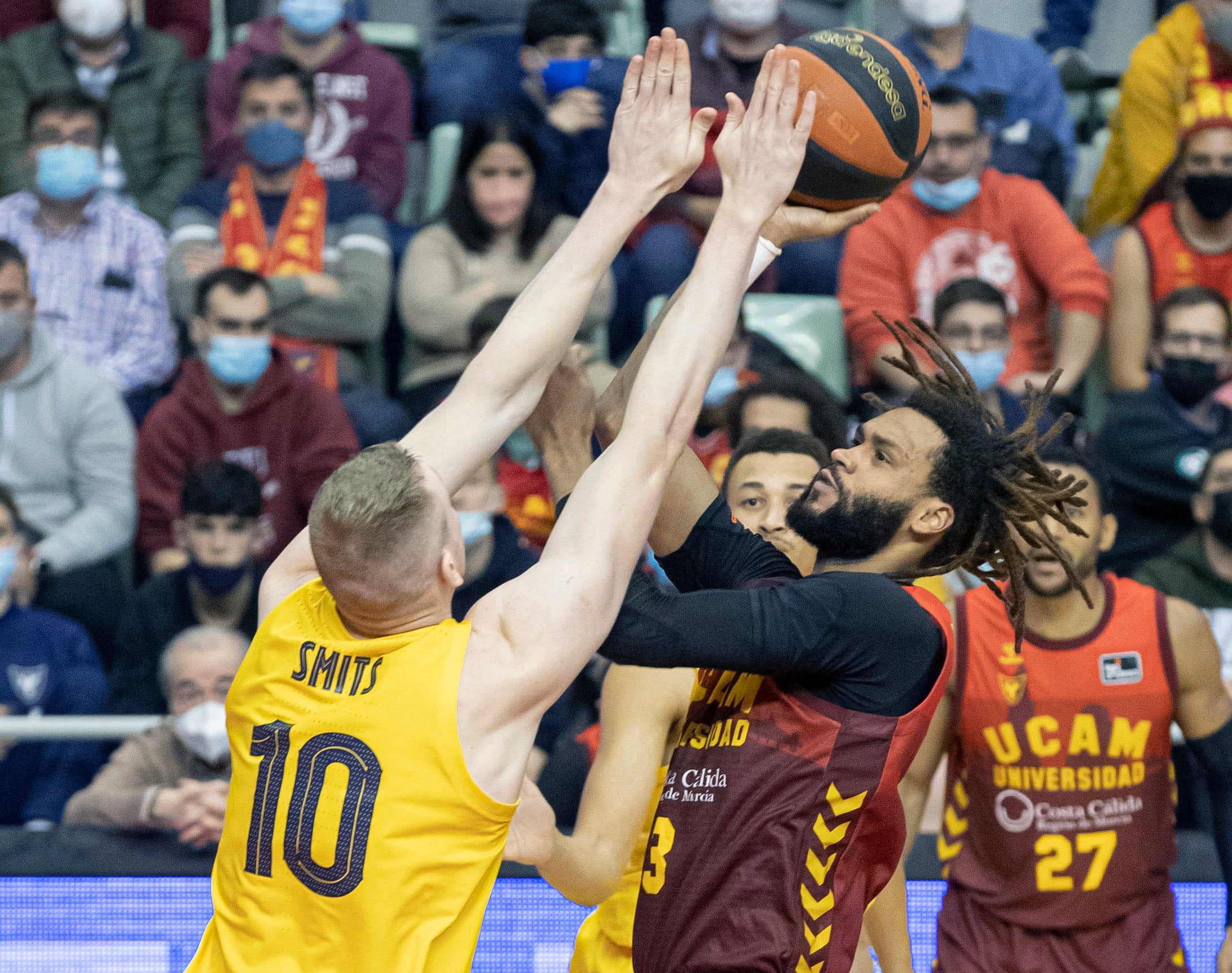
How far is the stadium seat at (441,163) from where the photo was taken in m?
6.56

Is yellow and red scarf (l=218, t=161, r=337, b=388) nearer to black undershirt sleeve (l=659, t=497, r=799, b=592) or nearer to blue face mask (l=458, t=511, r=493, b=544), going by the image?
blue face mask (l=458, t=511, r=493, b=544)

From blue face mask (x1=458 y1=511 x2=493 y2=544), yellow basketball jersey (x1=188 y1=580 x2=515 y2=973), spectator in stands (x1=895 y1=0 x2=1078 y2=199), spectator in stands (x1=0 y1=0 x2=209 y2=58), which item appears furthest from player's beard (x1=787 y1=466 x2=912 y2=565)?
spectator in stands (x1=0 y1=0 x2=209 y2=58)

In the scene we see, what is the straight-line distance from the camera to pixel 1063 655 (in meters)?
4.05

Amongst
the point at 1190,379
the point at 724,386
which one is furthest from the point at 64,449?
the point at 1190,379

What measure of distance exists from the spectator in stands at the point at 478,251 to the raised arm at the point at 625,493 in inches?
129

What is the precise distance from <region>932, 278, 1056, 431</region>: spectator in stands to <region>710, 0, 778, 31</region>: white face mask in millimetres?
1544

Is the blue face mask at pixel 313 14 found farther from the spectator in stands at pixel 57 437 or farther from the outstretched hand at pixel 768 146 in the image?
the outstretched hand at pixel 768 146

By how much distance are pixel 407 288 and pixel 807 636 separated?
143 inches

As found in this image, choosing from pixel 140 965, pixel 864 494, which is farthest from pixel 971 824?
pixel 140 965

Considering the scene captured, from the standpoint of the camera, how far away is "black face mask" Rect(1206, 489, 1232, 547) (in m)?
4.98

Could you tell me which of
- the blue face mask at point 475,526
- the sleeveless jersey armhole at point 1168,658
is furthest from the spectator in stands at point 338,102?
the sleeveless jersey armhole at point 1168,658

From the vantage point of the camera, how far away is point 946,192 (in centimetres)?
589

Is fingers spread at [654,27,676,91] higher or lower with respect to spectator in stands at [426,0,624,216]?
higher

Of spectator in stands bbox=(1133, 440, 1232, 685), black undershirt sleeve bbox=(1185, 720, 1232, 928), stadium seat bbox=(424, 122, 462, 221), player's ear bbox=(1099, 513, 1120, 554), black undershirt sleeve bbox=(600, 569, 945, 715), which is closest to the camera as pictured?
black undershirt sleeve bbox=(600, 569, 945, 715)
